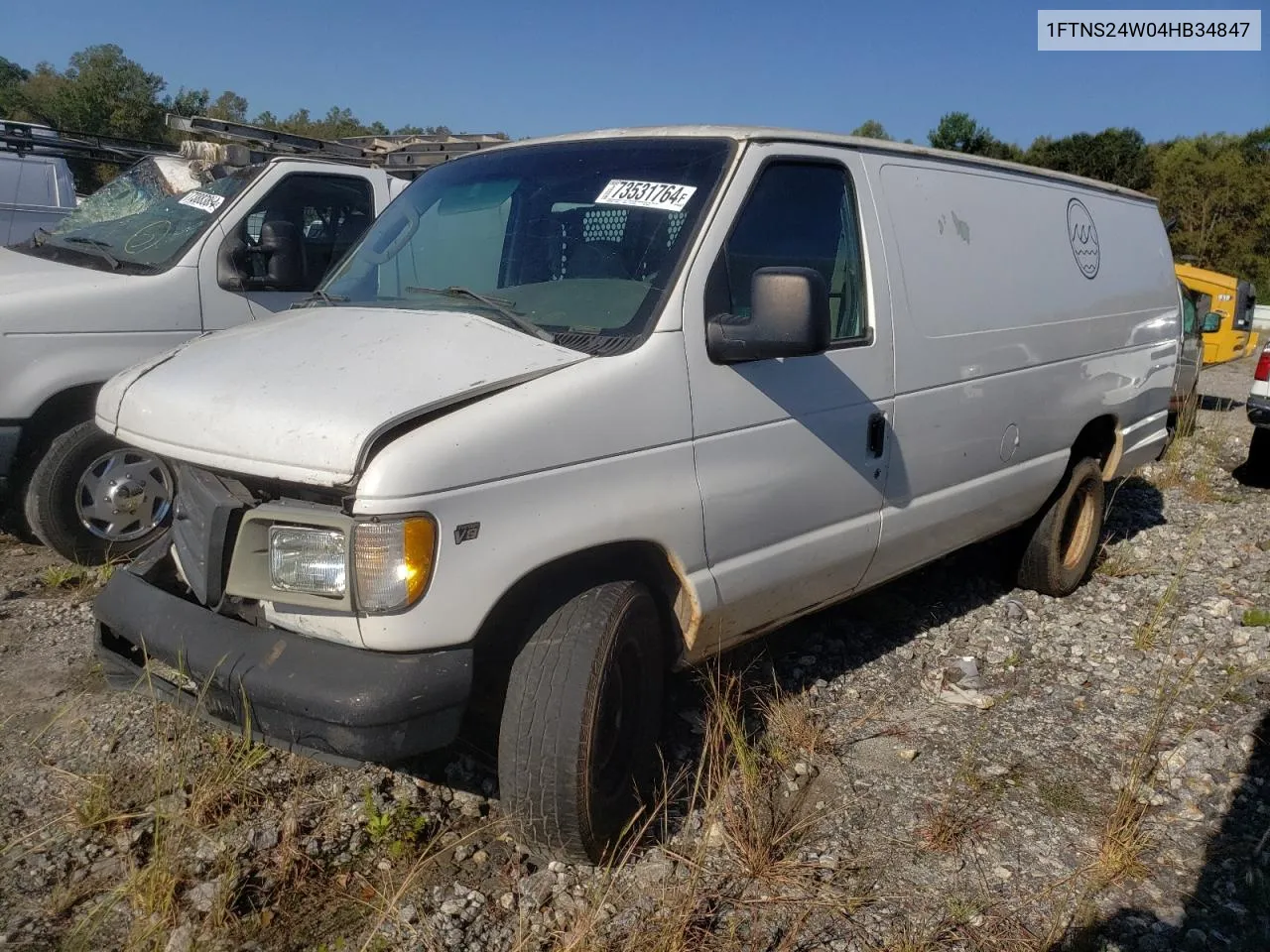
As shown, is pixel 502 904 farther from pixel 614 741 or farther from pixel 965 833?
pixel 965 833

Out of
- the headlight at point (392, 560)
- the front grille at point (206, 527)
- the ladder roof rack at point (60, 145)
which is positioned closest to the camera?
the headlight at point (392, 560)

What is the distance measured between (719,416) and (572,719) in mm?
994

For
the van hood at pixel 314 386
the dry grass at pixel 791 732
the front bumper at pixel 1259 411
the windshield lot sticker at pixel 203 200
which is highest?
the windshield lot sticker at pixel 203 200

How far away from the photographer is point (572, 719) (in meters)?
2.62

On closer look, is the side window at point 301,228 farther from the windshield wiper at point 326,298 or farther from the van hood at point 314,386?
the van hood at point 314,386

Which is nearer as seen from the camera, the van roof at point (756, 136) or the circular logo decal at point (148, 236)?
the van roof at point (756, 136)

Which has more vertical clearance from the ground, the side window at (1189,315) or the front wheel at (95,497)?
the side window at (1189,315)

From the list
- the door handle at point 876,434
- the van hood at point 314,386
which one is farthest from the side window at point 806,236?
Answer: the van hood at point 314,386

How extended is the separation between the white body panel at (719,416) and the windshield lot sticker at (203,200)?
2414mm

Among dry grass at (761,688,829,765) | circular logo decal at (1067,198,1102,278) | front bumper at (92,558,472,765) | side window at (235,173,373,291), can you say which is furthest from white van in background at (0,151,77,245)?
circular logo decal at (1067,198,1102,278)

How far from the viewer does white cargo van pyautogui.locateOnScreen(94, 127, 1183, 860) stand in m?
2.45

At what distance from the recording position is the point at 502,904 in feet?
9.00

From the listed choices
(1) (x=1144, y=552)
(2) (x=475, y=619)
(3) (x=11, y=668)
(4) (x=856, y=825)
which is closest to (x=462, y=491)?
(2) (x=475, y=619)

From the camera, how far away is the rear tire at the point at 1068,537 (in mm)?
5133
